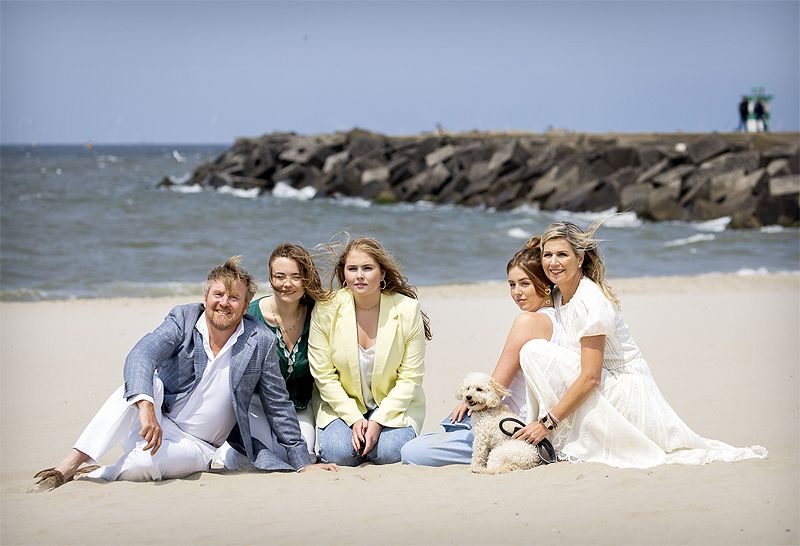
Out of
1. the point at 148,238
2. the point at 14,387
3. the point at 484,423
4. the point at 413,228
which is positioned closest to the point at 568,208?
the point at 413,228

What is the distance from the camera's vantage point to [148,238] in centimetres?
2202

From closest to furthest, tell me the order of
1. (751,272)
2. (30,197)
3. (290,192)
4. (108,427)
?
(108,427) → (751,272) → (30,197) → (290,192)

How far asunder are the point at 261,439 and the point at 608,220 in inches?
814

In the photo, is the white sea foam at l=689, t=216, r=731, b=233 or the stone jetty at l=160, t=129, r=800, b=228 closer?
the white sea foam at l=689, t=216, r=731, b=233

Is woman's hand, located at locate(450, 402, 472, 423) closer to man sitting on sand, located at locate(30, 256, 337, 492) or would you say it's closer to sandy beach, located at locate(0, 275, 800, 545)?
sandy beach, located at locate(0, 275, 800, 545)

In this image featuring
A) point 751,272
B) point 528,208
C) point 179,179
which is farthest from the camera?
point 179,179

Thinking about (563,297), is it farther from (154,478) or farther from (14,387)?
(14,387)

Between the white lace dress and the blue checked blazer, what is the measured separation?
1.25m

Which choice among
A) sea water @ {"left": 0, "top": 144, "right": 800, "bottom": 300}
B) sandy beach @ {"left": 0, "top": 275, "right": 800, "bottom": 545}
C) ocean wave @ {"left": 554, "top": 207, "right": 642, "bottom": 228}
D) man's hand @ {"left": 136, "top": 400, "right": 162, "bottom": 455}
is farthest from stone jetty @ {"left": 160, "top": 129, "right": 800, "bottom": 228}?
man's hand @ {"left": 136, "top": 400, "right": 162, "bottom": 455}

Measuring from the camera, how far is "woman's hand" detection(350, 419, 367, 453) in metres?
5.32

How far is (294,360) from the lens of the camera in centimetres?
548

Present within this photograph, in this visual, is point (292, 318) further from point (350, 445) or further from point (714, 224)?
point (714, 224)

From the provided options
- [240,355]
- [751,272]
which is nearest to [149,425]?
[240,355]

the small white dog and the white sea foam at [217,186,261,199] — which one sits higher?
the white sea foam at [217,186,261,199]
